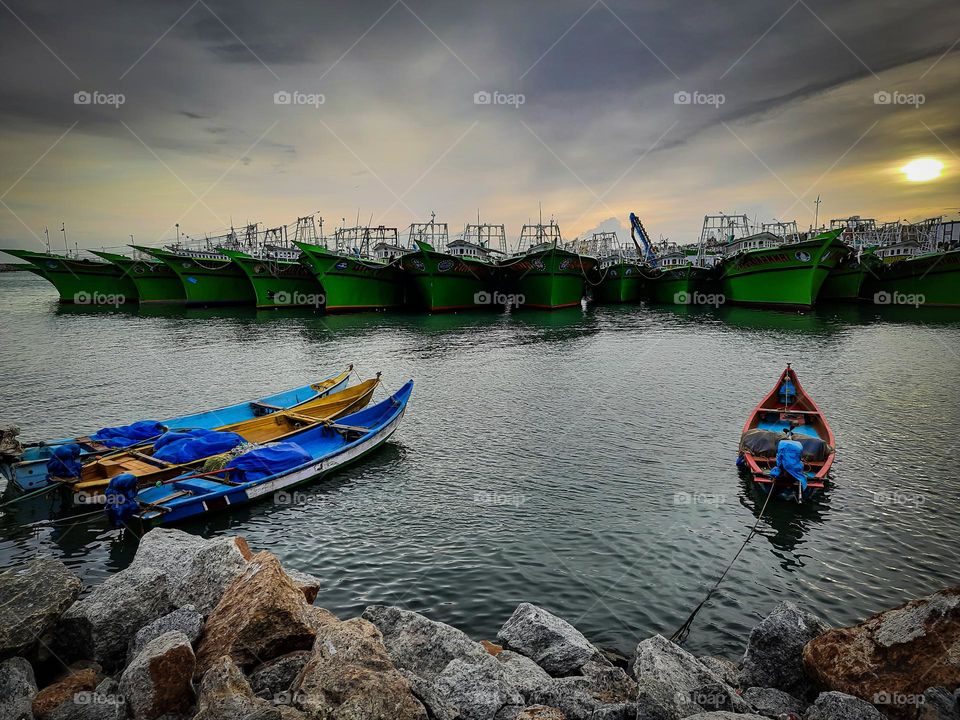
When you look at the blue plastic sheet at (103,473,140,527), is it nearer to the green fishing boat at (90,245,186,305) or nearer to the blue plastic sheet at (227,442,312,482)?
the blue plastic sheet at (227,442,312,482)

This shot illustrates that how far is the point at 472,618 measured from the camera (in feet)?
29.9

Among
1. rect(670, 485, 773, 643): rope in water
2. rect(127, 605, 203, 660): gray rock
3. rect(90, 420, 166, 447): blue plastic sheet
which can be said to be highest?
rect(90, 420, 166, 447): blue plastic sheet

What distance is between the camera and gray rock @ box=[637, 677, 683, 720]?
18.6 feet

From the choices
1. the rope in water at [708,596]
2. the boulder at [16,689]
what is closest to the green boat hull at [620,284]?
the rope in water at [708,596]

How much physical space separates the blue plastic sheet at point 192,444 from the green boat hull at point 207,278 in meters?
56.8

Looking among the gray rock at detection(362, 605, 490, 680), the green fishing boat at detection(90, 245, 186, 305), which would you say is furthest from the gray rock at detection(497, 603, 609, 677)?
the green fishing boat at detection(90, 245, 186, 305)

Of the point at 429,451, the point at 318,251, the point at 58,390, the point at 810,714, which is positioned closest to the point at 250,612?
the point at 810,714

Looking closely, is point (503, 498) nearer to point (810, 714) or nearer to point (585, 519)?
point (585, 519)

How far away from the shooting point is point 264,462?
43.6 ft

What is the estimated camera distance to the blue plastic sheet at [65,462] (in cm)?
1231

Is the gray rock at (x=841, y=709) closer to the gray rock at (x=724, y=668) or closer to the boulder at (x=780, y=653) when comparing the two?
the boulder at (x=780, y=653)

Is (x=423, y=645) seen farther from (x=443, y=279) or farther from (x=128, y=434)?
(x=443, y=279)

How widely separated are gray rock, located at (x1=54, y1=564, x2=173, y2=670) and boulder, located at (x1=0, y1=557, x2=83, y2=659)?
0.65 ft

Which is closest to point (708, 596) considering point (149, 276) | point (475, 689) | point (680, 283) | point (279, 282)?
point (475, 689)
